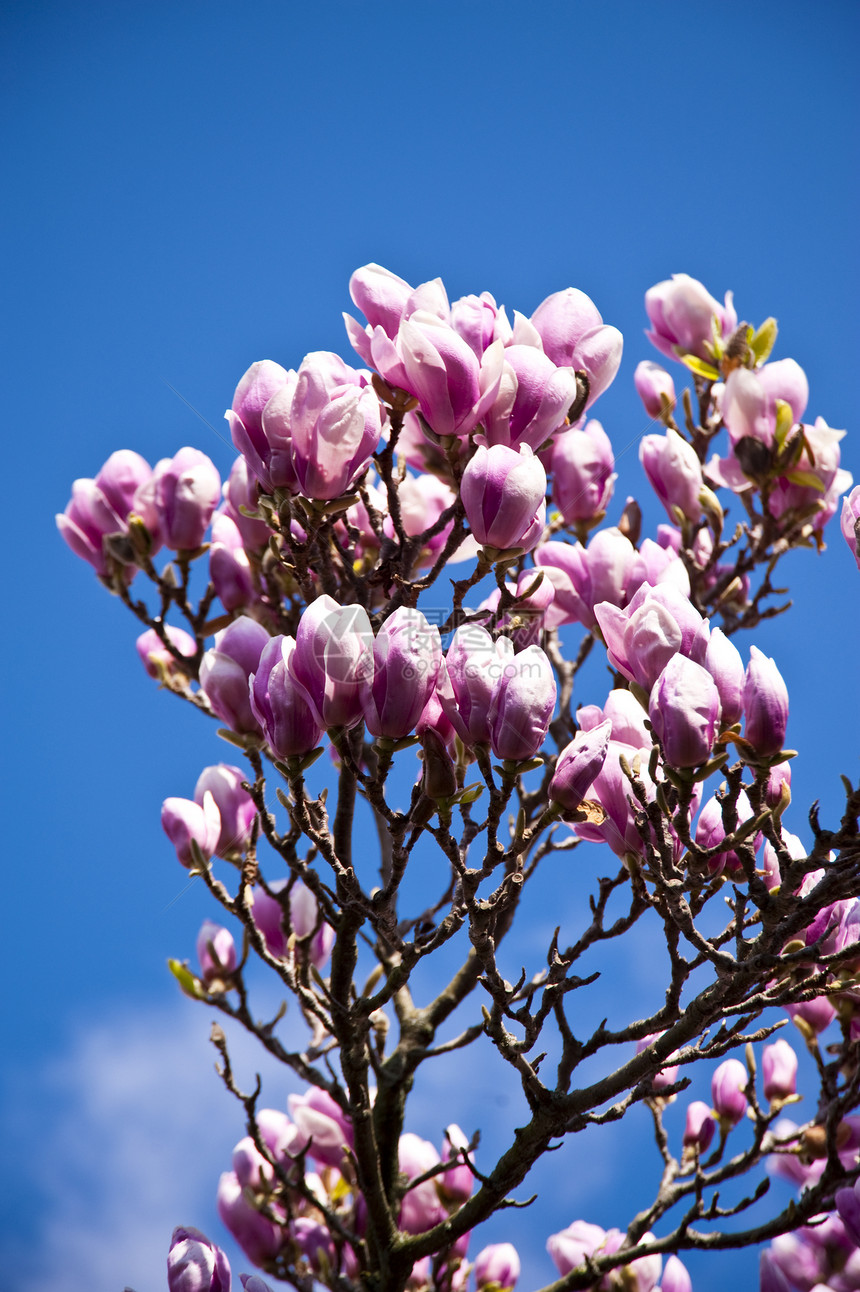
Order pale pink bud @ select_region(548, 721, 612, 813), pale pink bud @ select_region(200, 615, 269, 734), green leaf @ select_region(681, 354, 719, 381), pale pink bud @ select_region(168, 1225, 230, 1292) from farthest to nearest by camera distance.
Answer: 1. green leaf @ select_region(681, 354, 719, 381)
2. pale pink bud @ select_region(168, 1225, 230, 1292)
3. pale pink bud @ select_region(200, 615, 269, 734)
4. pale pink bud @ select_region(548, 721, 612, 813)

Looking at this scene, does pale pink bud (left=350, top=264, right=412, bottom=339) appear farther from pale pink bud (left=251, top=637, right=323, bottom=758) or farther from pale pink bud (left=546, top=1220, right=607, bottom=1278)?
pale pink bud (left=546, top=1220, right=607, bottom=1278)

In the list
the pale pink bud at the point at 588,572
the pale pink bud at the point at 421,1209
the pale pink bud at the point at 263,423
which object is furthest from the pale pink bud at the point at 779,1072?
the pale pink bud at the point at 263,423

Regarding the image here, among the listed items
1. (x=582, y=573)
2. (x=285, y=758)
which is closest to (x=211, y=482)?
(x=582, y=573)

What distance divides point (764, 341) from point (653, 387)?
0.33 m

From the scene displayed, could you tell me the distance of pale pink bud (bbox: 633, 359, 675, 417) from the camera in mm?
2715

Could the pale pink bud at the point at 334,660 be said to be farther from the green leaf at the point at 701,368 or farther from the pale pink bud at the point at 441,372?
the green leaf at the point at 701,368

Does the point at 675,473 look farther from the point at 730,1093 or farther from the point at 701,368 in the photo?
the point at 730,1093

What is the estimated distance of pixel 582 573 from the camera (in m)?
1.94

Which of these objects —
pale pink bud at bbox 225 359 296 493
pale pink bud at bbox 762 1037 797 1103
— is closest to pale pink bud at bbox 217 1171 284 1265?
pale pink bud at bbox 762 1037 797 1103

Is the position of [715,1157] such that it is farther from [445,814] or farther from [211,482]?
[211,482]

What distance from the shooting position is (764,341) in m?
2.46

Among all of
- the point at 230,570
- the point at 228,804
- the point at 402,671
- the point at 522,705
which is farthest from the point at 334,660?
the point at 230,570

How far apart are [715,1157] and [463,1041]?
1.91 feet

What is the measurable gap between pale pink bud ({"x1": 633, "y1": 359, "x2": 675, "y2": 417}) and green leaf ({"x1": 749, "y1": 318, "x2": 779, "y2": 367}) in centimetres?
26
